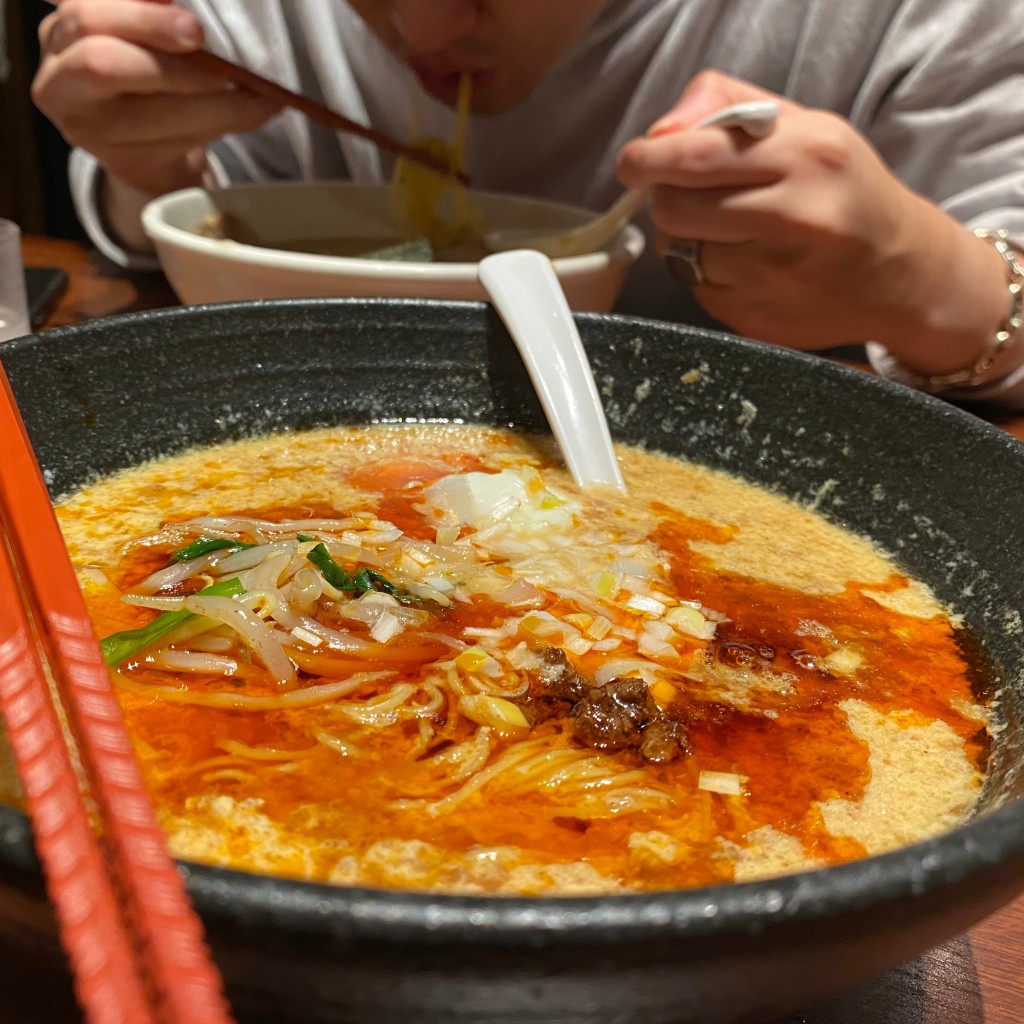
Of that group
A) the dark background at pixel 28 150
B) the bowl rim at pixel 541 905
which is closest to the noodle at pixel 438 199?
the bowl rim at pixel 541 905

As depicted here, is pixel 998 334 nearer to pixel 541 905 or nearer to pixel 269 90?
pixel 269 90

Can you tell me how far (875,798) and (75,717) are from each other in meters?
0.59

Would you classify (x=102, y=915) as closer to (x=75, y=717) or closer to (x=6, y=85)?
(x=75, y=717)

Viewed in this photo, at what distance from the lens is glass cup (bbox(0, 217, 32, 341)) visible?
1697 mm

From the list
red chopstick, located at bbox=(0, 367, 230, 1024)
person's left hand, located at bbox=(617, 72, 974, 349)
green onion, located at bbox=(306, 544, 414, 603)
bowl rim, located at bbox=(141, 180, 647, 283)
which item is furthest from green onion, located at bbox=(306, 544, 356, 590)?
person's left hand, located at bbox=(617, 72, 974, 349)

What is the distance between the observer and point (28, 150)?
12.9 feet

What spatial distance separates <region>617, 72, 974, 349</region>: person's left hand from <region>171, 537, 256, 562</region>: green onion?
3.24 feet

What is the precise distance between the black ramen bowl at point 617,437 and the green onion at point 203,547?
0.26 meters

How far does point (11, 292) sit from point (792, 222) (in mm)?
1464

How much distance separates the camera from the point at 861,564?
42.7 inches

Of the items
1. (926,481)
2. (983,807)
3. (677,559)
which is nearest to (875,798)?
(983,807)

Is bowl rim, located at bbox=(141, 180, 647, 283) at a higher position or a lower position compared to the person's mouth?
lower

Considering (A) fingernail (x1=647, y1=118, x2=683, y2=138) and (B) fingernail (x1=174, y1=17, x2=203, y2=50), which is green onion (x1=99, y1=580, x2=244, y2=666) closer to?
(A) fingernail (x1=647, y1=118, x2=683, y2=138)

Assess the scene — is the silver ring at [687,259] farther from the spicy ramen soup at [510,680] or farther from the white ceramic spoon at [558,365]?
the spicy ramen soup at [510,680]
